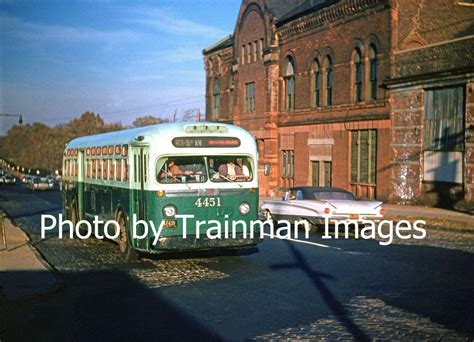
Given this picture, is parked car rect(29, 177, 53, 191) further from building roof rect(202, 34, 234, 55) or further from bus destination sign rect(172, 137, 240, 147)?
bus destination sign rect(172, 137, 240, 147)

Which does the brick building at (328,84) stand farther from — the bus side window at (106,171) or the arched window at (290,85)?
the bus side window at (106,171)

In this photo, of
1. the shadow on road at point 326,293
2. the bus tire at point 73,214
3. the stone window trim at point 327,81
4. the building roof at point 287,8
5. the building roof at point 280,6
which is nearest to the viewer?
the shadow on road at point 326,293

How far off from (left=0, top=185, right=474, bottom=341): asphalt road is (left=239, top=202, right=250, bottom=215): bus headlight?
1.10 meters

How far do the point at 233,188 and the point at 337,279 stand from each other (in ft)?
9.88

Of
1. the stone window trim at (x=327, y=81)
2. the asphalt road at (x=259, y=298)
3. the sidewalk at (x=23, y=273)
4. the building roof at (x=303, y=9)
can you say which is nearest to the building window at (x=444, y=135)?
the stone window trim at (x=327, y=81)

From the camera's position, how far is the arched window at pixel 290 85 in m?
41.0

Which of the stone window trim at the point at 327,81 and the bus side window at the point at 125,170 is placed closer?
the bus side window at the point at 125,170

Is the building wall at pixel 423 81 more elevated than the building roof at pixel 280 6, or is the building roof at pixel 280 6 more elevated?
the building roof at pixel 280 6

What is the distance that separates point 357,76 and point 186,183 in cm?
2321

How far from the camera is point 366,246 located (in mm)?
15805

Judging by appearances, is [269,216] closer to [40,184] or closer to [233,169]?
[233,169]

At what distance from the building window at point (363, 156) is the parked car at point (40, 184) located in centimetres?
3678

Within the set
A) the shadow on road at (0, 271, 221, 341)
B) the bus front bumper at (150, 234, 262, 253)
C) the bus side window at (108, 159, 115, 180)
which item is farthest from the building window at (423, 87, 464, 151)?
the shadow on road at (0, 271, 221, 341)

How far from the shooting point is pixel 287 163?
42.2 metres
